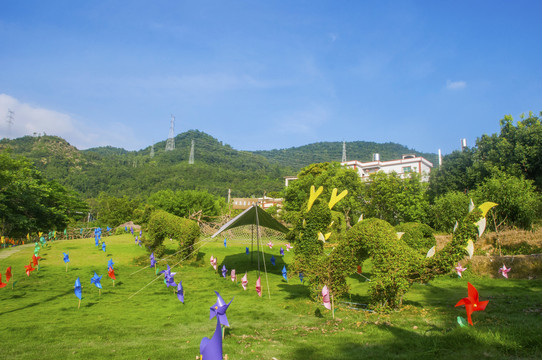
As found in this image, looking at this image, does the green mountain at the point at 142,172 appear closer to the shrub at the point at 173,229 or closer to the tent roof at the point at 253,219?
the shrub at the point at 173,229

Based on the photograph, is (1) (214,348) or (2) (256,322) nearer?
(1) (214,348)

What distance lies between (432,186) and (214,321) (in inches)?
1223

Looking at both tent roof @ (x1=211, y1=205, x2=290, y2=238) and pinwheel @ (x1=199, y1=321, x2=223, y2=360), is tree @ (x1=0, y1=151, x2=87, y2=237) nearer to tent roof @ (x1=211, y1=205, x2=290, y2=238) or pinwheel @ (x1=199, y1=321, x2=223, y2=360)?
tent roof @ (x1=211, y1=205, x2=290, y2=238)

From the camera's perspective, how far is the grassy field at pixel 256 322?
548 centimetres

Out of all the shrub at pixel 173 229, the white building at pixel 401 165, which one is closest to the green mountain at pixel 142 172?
the white building at pixel 401 165

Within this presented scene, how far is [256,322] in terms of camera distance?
7852mm

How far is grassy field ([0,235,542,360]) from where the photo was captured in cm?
548

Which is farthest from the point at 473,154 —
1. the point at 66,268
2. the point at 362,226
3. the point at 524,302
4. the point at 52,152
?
the point at 52,152

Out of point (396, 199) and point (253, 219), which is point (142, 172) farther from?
point (253, 219)

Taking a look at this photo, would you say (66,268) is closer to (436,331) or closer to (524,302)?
(436,331)

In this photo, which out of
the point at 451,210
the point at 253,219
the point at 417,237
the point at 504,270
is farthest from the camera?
the point at 451,210

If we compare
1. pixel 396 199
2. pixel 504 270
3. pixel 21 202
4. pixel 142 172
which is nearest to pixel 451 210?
pixel 396 199

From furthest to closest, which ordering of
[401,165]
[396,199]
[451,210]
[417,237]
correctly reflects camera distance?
[401,165]
[396,199]
[451,210]
[417,237]

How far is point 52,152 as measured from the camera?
339ft
